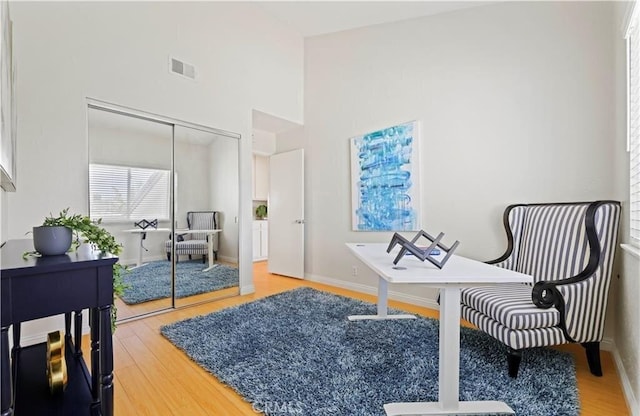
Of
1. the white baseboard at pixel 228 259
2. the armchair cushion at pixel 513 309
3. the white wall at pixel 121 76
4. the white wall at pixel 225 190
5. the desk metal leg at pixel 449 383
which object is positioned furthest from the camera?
the white baseboard at pixel 228 259

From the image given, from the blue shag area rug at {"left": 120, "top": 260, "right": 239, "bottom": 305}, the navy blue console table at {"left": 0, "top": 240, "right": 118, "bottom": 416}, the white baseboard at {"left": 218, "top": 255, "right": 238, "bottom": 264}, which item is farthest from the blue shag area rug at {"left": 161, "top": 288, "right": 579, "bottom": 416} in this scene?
the white baseboard at {"left": 218, "top": 255, "right": 238, "bottom": 264}

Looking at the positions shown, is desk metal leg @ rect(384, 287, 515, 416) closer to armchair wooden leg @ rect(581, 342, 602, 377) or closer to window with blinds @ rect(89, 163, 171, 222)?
armchair wooden leg @ rect(581, 342, 602, 377)

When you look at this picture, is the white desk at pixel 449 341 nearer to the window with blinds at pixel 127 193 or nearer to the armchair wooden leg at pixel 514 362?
the armchair wooden leg at pixel 514 362

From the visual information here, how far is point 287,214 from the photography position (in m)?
4.68

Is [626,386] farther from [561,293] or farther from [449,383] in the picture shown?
[449,383]

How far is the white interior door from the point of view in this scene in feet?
14.8

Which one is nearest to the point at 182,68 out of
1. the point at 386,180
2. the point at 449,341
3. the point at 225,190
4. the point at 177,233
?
the point at 225,190

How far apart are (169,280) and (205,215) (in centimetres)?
81

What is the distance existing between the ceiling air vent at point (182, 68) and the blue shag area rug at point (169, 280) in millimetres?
2047

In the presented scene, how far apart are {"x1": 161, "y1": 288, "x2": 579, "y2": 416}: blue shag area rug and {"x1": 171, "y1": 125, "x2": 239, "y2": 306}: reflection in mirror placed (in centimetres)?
70

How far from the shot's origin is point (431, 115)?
3.22 m

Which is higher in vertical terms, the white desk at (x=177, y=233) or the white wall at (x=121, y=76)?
the white wall at (x=121, y=76)

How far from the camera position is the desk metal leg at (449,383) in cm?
150

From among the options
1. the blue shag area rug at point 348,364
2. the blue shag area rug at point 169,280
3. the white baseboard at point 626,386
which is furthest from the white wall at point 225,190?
the white baseboard at point 626,386
